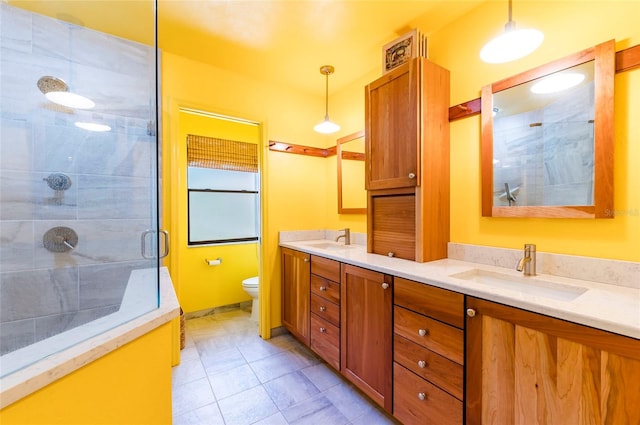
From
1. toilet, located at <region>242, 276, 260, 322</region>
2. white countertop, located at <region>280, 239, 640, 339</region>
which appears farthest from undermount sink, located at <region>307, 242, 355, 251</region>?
toilet, located at <region>242, 276, 260, 322</region>

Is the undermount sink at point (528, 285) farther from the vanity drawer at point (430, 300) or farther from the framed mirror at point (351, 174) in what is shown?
the framed mirror at point (351, 174)

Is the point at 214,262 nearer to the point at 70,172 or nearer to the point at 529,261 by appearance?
the point at 70,172

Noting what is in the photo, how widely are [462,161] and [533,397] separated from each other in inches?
50.8

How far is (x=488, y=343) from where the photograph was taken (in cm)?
111

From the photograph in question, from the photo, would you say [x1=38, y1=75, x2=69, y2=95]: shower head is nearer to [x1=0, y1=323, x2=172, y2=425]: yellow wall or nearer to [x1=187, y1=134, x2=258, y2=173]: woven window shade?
[x1=187, y1=134, x2=258, y2=173]: woven window shade

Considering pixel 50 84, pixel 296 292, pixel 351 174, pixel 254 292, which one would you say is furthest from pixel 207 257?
pixel 50 84

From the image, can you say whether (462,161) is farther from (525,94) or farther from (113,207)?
(113,207)

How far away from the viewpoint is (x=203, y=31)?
1.91 metres

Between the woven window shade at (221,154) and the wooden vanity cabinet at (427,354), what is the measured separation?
2554 millimetres

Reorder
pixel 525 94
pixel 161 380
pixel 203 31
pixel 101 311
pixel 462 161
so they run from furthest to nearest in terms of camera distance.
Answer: pixel 203 31 → pixel 462 161 → pixel 101 311 → pixel 525 94 → pixel 161 380

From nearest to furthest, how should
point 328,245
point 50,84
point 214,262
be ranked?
point 50,84
point 328,245
point 214,262

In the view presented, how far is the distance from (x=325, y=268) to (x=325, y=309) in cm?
33

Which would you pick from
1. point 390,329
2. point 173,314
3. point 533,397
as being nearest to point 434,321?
point 390,329

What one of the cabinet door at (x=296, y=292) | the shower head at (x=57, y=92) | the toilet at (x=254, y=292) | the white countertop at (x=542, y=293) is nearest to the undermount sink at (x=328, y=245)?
the cabinet door at (x=296, y=292)
